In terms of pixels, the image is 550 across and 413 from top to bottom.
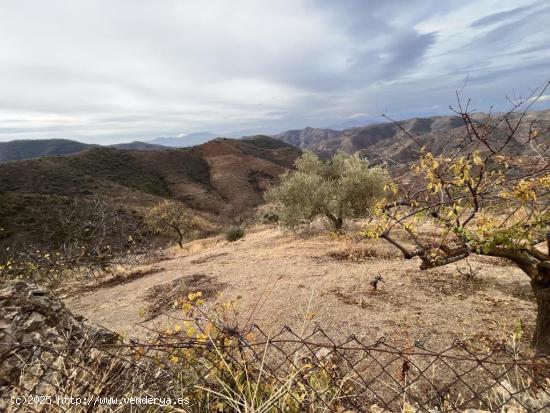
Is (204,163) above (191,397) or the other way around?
the other way around

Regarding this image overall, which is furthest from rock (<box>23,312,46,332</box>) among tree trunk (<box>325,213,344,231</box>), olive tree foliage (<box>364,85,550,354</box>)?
tree trunk (<box>325,213,344,231</box>)

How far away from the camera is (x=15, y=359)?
12.7 ft

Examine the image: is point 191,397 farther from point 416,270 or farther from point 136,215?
point 136,215

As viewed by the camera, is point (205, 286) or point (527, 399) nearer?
point (527, 399)

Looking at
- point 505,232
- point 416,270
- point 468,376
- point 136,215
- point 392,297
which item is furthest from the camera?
point 136,215

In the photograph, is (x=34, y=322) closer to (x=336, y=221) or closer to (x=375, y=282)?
(x=375, y=282)

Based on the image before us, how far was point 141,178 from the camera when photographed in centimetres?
7906

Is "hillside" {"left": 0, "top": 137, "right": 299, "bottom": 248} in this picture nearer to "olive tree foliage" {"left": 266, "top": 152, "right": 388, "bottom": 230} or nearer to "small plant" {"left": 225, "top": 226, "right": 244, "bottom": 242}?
"small plant" {"left": 225, "top": 226, "right": 244, "bottom": 242}

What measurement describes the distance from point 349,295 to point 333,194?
9.49 metres

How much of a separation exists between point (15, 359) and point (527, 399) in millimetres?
5196

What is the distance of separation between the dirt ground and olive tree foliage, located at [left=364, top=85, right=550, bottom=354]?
1.71m

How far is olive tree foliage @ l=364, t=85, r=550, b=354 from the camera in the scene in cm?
398

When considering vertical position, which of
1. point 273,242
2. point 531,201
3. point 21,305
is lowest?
point 273,242

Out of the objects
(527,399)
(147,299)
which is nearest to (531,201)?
(527,399)
